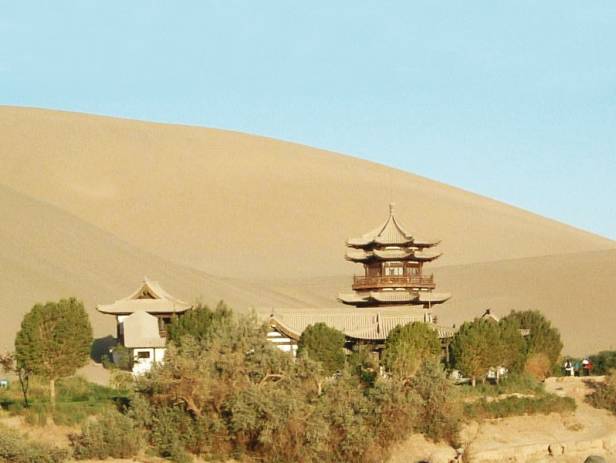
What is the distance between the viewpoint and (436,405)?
3319 centimetres

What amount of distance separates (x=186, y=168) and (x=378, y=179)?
1868 centimetres

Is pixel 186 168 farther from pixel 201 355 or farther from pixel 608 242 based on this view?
pixel 201 355

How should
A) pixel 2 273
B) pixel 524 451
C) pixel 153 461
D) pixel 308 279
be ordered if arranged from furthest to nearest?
pixel 308 279, pixel 2 273, pixel 524 451, pixel 153 461

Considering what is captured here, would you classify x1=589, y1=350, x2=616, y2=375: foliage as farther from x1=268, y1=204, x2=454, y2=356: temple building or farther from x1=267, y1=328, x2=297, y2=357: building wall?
x1=267, y1=328, x2=297, y2=357: building wall

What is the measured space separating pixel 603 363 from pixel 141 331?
16.4 m

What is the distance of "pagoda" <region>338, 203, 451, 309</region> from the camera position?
49.8 metres

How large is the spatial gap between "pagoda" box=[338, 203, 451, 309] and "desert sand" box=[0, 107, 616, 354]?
11459mm

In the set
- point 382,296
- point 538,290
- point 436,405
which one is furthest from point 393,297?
point 538,290

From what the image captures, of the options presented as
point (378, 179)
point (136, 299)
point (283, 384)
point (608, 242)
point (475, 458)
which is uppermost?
point (378, 179)

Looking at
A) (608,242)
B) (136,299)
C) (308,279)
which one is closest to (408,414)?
(136,299)

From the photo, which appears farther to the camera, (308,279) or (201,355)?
(308,279)

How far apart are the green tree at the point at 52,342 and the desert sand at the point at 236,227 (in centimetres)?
1971

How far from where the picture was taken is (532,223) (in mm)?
122625

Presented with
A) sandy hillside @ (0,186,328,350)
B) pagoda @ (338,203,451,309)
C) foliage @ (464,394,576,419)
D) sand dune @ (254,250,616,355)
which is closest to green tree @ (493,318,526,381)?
foliage @ (464,394,576,419)
